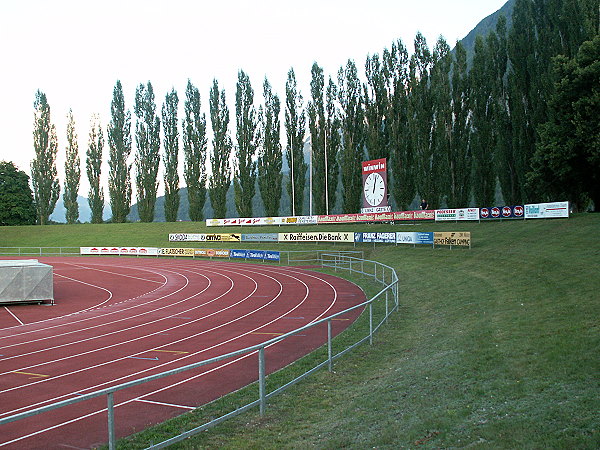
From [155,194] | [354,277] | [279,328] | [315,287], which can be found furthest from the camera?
[155,194]

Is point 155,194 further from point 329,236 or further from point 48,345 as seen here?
point 48,345

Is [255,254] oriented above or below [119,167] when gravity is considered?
below

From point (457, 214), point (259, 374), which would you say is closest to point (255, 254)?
point (457, 214)

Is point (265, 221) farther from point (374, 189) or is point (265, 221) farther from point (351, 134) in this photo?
point (374, 189)

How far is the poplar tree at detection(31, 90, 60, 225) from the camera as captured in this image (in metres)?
73.6

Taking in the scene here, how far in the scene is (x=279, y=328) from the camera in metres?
17.3

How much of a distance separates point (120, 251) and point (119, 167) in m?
19.8

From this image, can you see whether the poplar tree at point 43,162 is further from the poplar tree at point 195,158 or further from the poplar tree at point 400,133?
the poplar tree at point 400,133

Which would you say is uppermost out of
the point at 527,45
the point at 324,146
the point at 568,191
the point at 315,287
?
the point at 527,45

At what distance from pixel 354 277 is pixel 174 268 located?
1626cm

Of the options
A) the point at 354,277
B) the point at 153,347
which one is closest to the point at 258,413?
the point at 153,347

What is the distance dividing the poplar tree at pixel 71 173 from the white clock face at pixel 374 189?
5106 centimetres

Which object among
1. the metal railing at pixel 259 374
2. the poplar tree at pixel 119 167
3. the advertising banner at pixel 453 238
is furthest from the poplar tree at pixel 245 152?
the metal railing at pixel 259 374

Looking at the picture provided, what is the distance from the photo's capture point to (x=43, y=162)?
73750 millimetres
